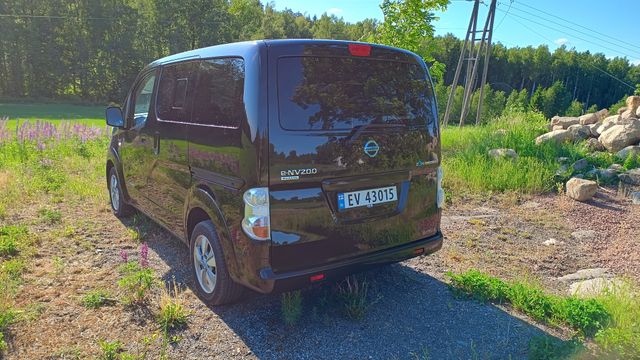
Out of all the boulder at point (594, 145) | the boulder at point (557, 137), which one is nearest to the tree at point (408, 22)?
the boulder at point (557, 137)

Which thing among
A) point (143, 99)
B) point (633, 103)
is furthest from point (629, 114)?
point (143, 99)

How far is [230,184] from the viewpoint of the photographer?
3002 mm

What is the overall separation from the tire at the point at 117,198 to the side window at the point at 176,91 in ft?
6.47

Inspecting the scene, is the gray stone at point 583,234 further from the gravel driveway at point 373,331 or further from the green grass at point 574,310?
the gravel driveway at point 373,331

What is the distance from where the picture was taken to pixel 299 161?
9.28 ft

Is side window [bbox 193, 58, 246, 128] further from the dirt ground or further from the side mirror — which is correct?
the side mirror

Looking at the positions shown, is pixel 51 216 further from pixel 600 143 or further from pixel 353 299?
pixel 600 143

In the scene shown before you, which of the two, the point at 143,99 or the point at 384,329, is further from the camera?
the point at 143,99

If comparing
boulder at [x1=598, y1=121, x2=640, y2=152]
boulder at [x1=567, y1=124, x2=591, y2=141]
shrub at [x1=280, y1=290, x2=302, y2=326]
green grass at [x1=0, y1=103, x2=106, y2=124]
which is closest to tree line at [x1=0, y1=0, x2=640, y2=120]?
green grass at [x1=0, y1=103, x2=106, y2=124]

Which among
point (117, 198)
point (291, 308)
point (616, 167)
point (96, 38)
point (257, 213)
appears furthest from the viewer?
point (96, 38)

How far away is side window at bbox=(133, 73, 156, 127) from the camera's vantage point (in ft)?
15.0

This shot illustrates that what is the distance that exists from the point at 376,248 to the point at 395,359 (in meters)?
0.79

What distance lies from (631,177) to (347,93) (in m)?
6.92

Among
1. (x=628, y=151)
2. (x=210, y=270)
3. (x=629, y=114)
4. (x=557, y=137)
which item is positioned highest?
(x=629, y=114)
